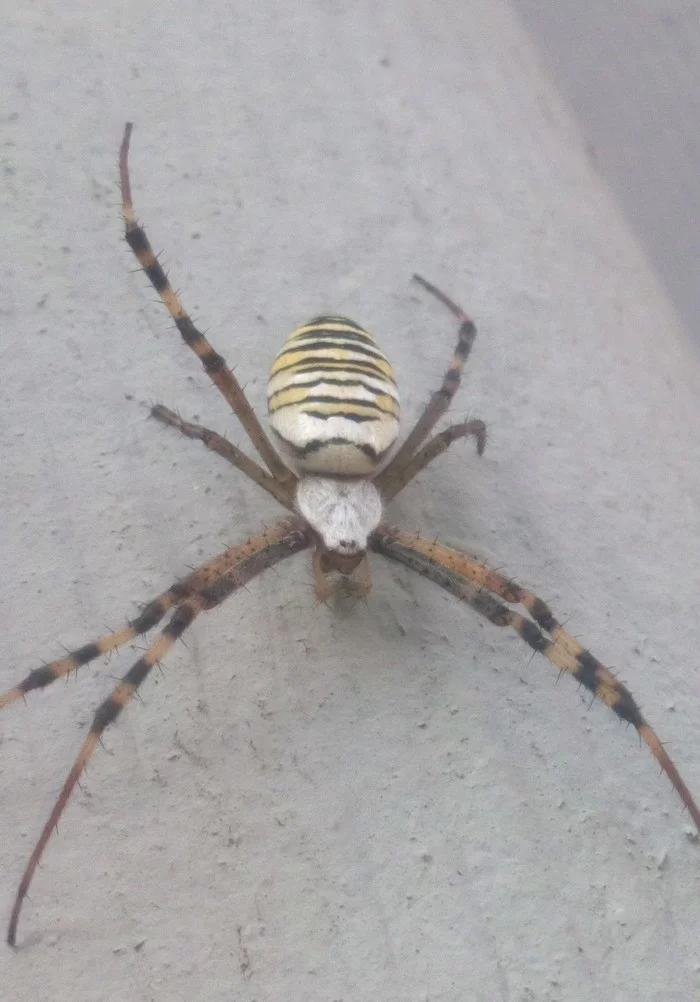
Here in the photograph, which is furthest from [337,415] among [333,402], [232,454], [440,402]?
[440,402]

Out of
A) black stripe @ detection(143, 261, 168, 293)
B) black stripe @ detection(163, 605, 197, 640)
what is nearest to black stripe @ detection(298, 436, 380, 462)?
black stripe @ detection(163, 605, 197, 640)

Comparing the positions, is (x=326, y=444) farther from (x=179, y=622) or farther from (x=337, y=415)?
(x=179, y=622)

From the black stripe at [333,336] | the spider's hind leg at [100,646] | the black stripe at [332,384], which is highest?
the black stripe at [333,336]

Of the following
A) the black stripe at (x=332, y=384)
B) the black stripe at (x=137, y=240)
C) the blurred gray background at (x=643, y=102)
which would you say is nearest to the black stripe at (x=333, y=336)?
the black stripe at (x=332, y=384)

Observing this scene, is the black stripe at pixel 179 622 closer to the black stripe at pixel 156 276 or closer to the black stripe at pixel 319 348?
the black stripe at pixel 319 348

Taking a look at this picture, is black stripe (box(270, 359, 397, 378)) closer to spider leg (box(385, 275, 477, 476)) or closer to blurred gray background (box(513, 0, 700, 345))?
spider leg (box(385, 275, 477, 476))

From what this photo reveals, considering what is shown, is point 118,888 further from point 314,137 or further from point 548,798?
point 314,137
